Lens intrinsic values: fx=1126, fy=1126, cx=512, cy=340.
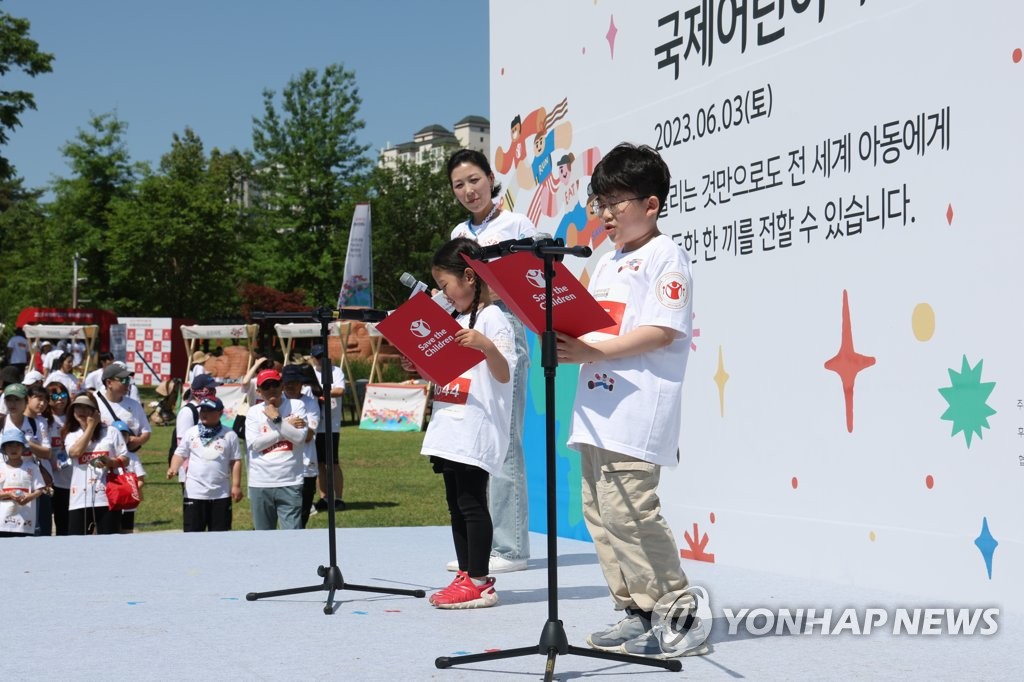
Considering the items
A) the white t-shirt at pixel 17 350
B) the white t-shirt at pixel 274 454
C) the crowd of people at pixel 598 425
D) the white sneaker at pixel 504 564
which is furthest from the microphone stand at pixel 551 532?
the white t-shirt at pixel 17 350

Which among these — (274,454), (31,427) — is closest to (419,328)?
(274,454)

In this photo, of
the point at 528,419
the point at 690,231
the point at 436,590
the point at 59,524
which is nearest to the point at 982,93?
the point at 690,231

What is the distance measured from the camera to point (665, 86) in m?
5.51

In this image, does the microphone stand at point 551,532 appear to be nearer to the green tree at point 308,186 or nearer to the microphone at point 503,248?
the microphone at point 503,248

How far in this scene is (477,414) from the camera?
4.14 metres

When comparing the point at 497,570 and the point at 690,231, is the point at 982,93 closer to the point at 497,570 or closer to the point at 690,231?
the point at 690,231

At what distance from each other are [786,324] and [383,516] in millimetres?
6379

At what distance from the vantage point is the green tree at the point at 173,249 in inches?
1540

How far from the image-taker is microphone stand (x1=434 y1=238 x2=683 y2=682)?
2.94 metres

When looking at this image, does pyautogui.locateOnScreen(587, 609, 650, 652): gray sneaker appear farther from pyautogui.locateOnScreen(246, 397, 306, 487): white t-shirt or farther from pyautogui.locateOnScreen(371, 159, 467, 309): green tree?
pyautogui.locateOnScreen(371, 159, 467, 309): green tree

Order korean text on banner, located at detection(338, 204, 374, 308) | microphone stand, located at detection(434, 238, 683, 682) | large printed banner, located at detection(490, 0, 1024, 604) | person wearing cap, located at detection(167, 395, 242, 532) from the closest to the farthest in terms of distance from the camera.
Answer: microphone stand, located at detection(434, 238, 683, 682) < large printed banner, located at detection(490, 0, 1024, 604) < person wearing cap, located at detection(167, 395, 242, 532) < korean text on banner, located at detection(338, 204, 374, 308)

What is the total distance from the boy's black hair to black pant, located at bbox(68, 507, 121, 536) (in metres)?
4.86

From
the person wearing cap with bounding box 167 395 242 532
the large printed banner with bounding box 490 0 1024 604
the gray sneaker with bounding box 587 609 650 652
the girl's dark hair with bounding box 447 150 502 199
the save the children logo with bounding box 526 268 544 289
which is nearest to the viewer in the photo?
the save the children logo with bounding box 526 268 544 289

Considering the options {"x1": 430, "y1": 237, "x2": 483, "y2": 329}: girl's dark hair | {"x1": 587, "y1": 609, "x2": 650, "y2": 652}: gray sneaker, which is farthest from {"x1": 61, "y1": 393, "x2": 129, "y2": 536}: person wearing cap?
{"x1": 587, "y1": 609, "x2": 650, "y2": 652}: gray sneaker
